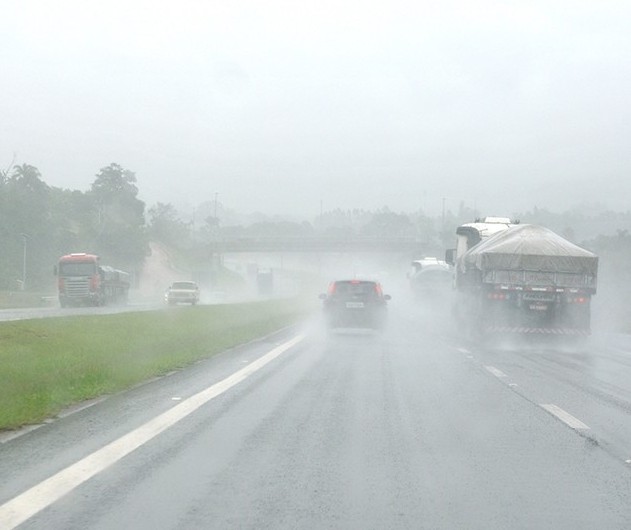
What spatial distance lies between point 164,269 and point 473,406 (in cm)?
10651

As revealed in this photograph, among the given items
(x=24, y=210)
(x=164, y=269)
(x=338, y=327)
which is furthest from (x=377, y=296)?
(x=164, y=269)

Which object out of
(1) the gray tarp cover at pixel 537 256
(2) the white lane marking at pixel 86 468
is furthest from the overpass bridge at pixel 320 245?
(2) the white lane marking at pixel 86 468

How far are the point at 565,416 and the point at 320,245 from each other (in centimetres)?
9369

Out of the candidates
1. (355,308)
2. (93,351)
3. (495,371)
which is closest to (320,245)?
(355,308)

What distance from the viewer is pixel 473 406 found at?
40.8 ft

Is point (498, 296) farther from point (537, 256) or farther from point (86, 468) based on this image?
point (86, 468)

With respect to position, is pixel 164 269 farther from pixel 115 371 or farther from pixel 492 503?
pixel 492 503

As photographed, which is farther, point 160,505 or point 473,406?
point 473,406

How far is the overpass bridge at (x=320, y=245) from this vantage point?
10081cm

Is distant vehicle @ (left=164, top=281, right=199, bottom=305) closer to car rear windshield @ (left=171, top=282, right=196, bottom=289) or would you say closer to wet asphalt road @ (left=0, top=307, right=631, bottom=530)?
car rear windshield @ (left=171, top=282, right=196, bottom=289)

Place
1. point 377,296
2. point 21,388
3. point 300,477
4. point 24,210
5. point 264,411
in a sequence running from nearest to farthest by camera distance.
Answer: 1. point 300,477
2. point 264,411
3. point 21,388
4. point 377,296
5. point 24,210

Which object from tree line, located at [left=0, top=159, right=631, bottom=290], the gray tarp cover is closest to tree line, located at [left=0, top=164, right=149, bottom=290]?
tree line, located at [left=0, top=159, right=631, bottom=290]

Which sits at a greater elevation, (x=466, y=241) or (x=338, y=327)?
(x=466, y=241)

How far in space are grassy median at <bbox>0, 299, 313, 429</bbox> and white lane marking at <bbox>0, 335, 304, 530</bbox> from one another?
52.4 inches
